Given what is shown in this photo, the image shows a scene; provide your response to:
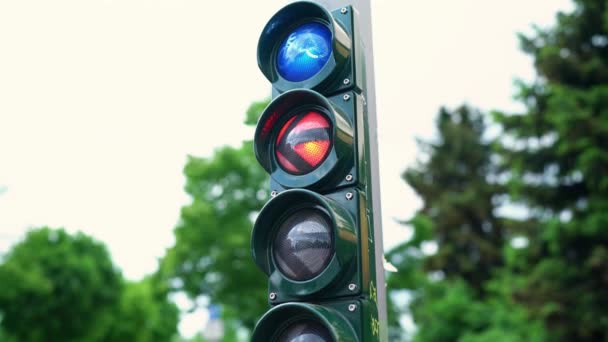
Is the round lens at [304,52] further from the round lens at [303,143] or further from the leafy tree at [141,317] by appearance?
the leafy tree at [141,317]

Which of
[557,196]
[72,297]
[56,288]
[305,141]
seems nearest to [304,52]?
[305,141]

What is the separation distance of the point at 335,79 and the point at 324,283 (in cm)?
71

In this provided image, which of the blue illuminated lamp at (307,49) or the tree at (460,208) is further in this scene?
the tree at (460,208)

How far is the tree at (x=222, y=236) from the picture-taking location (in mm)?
21922

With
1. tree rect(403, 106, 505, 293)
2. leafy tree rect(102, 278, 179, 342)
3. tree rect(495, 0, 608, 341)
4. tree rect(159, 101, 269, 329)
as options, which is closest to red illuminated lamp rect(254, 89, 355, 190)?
tree rect(495, 0, 608, 341)

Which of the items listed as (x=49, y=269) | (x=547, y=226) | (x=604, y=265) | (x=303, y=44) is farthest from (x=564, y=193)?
(x=49, y=269)

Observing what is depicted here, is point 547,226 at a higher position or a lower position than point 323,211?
higher

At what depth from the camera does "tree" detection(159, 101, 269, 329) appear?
71.9ft

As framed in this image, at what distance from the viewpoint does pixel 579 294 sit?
18859 mm

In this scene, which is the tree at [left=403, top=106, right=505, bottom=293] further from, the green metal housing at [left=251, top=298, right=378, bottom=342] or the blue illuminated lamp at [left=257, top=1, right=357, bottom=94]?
the green metal housing at [left=251, top=298, right=378, bottom=342]

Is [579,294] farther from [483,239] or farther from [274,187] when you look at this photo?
[483,239]

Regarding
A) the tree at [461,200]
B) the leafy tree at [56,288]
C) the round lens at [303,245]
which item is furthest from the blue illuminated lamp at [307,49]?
the tree at [461,200]

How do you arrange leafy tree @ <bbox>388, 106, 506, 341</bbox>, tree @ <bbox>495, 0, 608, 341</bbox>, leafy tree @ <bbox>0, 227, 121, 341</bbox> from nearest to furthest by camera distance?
tree @ <bbox>495, 0, 608, 341</bbox>, leafy tree @ <bbox>0, 227, 121, 341</bbox>, leafy tree @ <bbox>388, 106, 506, 341</bbox>

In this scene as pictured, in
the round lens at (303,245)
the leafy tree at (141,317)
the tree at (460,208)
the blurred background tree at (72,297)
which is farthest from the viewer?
the tree at (460,208)
